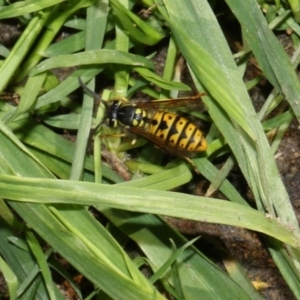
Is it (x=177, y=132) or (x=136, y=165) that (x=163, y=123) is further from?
(x=136, y=165)

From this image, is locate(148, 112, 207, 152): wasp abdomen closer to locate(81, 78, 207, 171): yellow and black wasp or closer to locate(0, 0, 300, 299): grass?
locate(81, 78, 207, 171): yellow and black wasp

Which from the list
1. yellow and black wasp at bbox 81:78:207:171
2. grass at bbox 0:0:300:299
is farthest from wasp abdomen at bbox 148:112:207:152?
grass at bbox 0:0:300:299

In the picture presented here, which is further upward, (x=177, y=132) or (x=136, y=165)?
(x=177, y=132)

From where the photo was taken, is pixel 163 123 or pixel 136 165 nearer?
pixel 163 123

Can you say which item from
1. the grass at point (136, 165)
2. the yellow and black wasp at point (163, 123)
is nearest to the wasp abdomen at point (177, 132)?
the yellow and black wasp at point (163, 123)

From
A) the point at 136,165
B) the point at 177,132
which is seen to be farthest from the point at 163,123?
the point at 136,165

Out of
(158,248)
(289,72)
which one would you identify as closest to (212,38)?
(289,72)

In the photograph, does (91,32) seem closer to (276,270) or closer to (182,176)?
(182,176)
